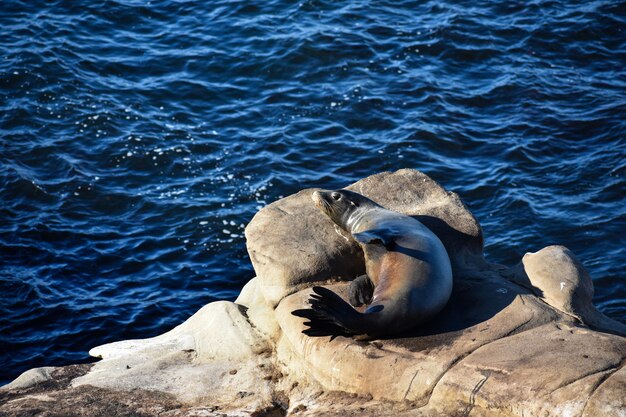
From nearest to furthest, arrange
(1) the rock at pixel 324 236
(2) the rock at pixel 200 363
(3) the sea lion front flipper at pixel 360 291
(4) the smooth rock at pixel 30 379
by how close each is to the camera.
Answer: (2) the rock at pixel 200 363
(3) the sea lion front flipper at pixel 360 291
(4) the smooth rock at pixel 30 379
(1) the rock at pixel 324 236

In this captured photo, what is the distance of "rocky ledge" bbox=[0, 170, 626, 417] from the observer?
6.18 m

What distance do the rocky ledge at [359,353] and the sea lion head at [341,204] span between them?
0.43 feet

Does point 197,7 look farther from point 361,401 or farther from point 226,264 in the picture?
point 361,401

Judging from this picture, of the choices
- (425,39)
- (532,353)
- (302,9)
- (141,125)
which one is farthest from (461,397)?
(302,9)

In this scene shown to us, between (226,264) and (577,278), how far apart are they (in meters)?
5.08

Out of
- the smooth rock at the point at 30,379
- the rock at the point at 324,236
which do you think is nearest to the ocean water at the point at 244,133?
the smooth rock at the point at 30,379

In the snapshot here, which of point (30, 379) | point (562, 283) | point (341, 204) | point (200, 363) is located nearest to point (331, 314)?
point (200, 363)

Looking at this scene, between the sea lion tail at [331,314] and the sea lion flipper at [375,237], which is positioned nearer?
the sea lion tail at [331,314]

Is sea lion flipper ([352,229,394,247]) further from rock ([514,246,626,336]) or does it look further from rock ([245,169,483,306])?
rock ([514,246,626,336])

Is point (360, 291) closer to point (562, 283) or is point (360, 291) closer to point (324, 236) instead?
point (324, 236)

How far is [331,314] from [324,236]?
5.86 ft

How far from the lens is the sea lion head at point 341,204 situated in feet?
28.0

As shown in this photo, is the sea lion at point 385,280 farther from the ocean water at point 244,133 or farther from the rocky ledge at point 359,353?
the ocean water at point 244,133

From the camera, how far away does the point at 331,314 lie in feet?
22.3
